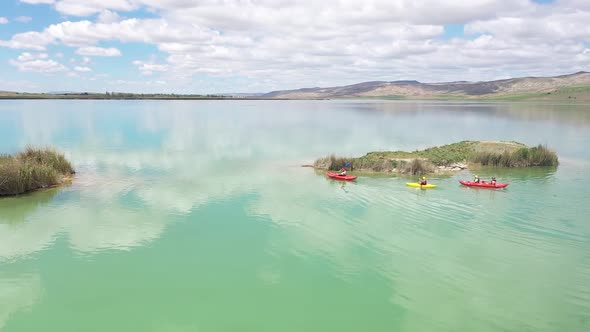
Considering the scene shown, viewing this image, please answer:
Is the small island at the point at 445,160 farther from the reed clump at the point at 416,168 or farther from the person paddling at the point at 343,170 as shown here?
the person paddling at the point at 343,170

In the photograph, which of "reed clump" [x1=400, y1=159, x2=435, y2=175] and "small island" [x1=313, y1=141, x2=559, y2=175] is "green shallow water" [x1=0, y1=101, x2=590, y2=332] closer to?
"reed clump" [x1=400, y1=159, x2=435, y2=175]

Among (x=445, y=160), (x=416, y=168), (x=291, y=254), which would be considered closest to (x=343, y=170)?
(x=416, y=168)

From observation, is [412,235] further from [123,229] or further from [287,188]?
[123,229]

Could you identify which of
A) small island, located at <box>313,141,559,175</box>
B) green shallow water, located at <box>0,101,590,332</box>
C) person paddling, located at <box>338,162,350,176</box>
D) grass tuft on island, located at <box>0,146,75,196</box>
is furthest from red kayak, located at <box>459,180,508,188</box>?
grass tuft on island, located at <box>0,146,75,196</box>

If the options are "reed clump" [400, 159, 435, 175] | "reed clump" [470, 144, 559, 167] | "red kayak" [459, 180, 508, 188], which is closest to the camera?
"red kayak" [459, 180, 508, 188]

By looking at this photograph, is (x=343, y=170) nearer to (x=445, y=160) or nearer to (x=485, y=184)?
(x=485, y=184)
